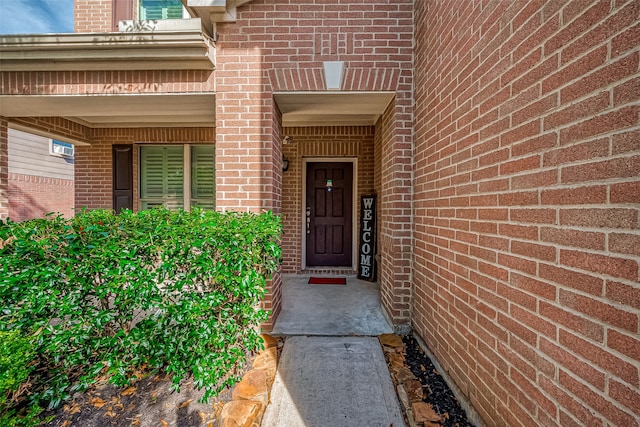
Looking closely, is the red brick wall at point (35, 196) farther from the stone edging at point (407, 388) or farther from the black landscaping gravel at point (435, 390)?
the black landscaping gravel at point (435, 390)

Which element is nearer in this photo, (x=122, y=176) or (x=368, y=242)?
(x=368, y=242)

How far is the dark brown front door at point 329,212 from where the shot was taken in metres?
5.34

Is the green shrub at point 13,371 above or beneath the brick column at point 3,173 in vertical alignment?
beneath

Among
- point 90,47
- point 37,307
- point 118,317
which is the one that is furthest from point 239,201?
point 90,47

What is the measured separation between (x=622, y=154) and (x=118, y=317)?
9.36 feet

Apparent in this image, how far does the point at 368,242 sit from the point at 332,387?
118 inches

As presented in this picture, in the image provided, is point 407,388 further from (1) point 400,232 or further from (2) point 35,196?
(2) point 35,196

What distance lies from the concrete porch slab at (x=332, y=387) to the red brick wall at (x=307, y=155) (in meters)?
2.49

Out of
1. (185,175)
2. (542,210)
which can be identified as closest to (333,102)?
(542,210)

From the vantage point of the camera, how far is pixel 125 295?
76.7 inches

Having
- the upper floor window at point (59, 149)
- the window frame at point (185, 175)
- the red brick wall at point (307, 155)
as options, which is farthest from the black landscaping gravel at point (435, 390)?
the upper floor window at point (59, 149)

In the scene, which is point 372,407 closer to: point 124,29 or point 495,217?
point 495,217

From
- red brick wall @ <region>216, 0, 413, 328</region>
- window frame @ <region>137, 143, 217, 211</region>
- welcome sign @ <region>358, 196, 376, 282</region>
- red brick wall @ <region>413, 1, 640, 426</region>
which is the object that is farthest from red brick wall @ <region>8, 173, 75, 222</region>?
red brick wall @ <region>413, 1, 640, 426</region>

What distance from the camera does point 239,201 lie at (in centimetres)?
308
